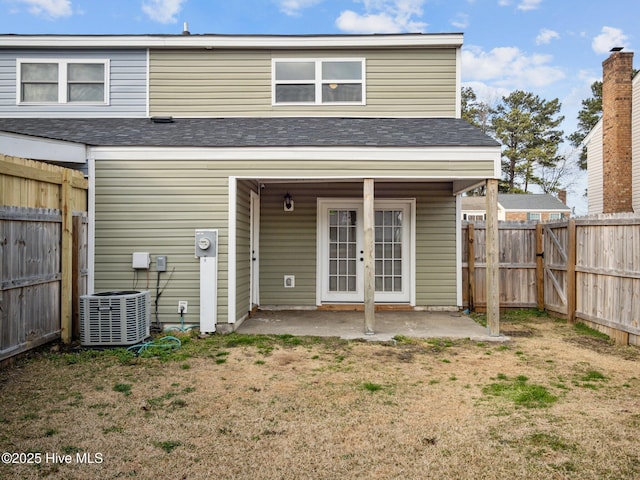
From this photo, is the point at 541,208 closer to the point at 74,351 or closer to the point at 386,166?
the point at 386,166

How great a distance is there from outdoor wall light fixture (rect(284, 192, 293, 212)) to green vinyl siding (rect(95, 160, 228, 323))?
74.7 inches

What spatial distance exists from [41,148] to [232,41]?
4.00 metres

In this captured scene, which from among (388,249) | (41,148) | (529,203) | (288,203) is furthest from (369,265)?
(529,203)

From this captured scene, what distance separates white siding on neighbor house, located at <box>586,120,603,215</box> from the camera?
14.3 m

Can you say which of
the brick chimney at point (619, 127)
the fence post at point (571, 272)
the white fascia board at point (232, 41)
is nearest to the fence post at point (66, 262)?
the white fascia board at point (232, 41)

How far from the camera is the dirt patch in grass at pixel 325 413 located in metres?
2.68

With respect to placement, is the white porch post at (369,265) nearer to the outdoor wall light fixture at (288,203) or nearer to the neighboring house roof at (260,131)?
the neighboring house roof at (260,131)

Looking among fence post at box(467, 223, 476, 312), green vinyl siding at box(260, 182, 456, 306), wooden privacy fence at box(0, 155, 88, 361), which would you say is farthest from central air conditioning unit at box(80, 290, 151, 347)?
fence post at box(467, 223, 476, 312)

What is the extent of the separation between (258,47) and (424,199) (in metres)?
4.26

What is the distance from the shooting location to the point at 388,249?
8.38 meters

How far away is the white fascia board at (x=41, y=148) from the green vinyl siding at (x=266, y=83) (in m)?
2.33

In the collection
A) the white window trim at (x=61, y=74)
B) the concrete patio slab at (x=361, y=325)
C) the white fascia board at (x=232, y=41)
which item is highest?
the white fascia board at (x=232, y=41)

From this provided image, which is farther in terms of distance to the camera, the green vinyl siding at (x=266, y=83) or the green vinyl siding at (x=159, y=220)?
the green vinyl siding at (x=266, y=83)

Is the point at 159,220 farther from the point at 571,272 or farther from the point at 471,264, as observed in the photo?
the point at 571,272
